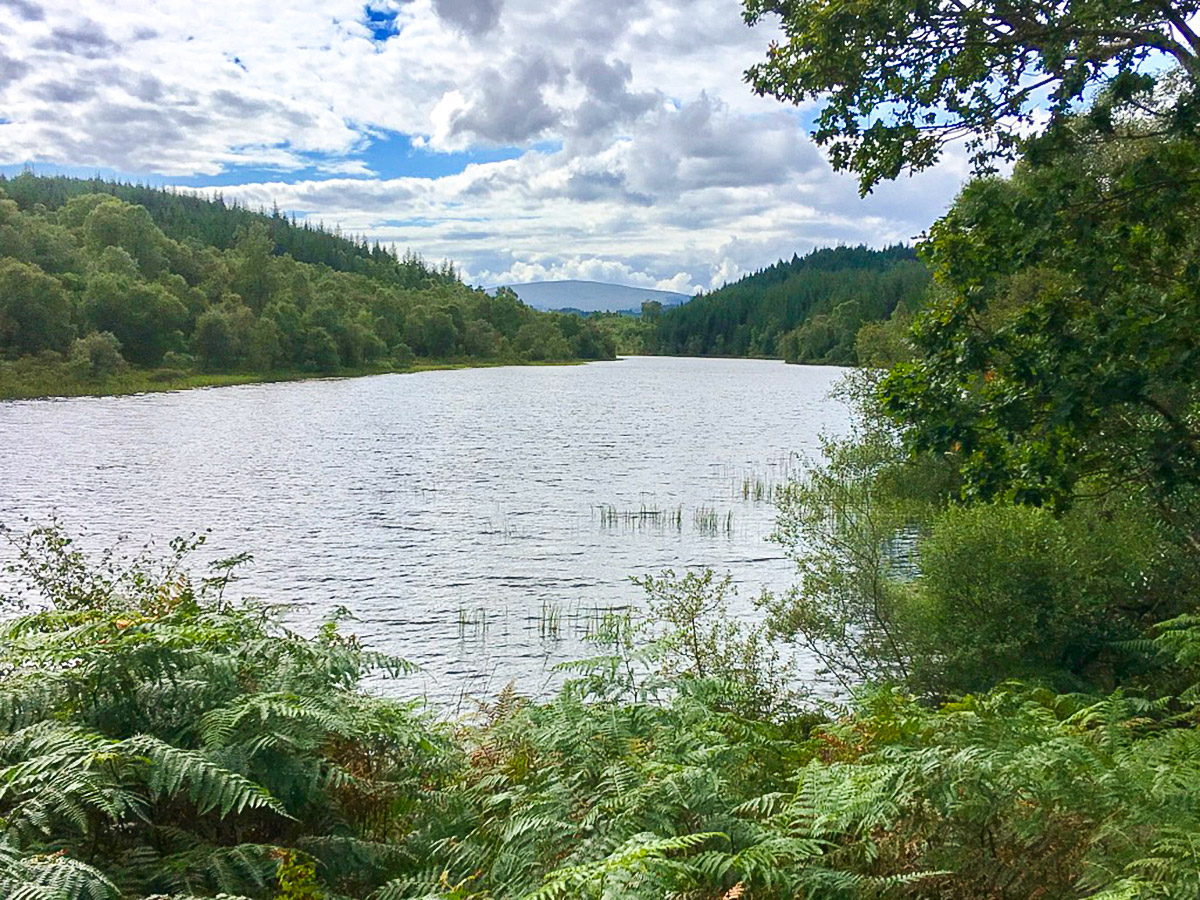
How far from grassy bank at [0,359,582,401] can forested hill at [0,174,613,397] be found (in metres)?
0.17

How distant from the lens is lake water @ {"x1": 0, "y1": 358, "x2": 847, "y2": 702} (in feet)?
70.2

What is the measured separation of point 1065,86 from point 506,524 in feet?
79.7

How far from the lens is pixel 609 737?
229 inches

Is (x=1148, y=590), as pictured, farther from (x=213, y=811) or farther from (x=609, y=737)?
(x=213, y=811)

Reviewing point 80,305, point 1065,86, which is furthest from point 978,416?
point 80,305

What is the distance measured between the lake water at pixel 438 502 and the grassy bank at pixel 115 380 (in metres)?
6.97

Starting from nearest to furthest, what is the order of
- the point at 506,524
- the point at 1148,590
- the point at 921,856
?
the point at 921,856 → the point at 1148,590 → the point at 506,524

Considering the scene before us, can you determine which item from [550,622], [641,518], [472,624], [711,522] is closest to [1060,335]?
[550,622]

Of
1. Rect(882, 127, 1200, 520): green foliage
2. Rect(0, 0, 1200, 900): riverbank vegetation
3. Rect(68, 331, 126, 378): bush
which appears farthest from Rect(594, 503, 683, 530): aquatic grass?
Rect(68, 331, 126, 378): bush

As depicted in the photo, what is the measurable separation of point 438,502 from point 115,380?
58.8 m

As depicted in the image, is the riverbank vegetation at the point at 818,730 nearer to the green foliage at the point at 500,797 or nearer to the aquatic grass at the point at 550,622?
the green foliage at the point at 500,797

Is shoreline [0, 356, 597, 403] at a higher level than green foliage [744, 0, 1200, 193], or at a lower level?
lower

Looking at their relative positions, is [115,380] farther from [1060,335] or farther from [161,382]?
[1060,335]

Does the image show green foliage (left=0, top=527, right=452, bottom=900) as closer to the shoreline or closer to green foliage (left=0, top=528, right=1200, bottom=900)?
green foliage (left=0, top=528, right=1200, bottom=900)
